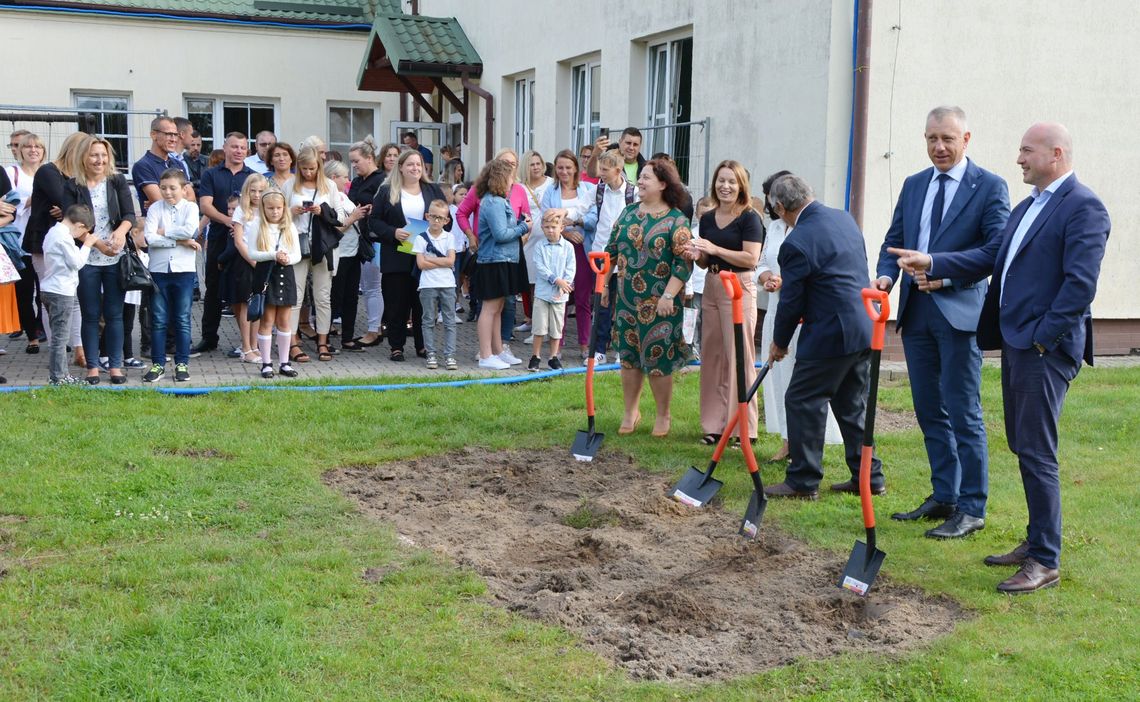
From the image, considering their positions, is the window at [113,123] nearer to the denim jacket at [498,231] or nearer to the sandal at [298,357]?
the sandal at [298,357]

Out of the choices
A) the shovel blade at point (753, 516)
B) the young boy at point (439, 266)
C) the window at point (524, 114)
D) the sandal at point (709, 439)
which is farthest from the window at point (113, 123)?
the shovel blade at point (753, 516)

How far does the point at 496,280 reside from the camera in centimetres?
1134

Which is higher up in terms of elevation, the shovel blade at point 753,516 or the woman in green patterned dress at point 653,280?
the woman in green patterned dress at point 653,280

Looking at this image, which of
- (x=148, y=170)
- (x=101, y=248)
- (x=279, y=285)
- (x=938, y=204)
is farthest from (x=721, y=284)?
(x=148, y=170)

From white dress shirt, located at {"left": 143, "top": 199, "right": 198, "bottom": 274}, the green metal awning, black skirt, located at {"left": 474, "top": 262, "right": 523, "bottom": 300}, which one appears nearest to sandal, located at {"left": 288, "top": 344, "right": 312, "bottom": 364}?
white dress shirt, located at {"left": 143, "top": 199, "right": 198, "bottom": 274}

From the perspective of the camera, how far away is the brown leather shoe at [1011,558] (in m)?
5.81

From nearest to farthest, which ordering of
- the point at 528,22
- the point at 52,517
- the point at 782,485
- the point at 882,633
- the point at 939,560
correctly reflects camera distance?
the point at 882,633 → the point at 939,560 → the point at 52,517 → the point at 782,485 → the point at 528,22

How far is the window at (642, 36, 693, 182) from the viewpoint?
14.2 metres

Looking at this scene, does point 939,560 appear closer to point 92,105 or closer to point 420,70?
point 420,70

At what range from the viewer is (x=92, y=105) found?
23.3 meters

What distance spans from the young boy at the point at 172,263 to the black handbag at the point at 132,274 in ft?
0.76

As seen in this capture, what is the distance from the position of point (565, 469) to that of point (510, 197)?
4.59m

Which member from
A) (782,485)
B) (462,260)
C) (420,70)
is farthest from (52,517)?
(420,70)

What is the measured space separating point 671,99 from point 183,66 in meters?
13.0
